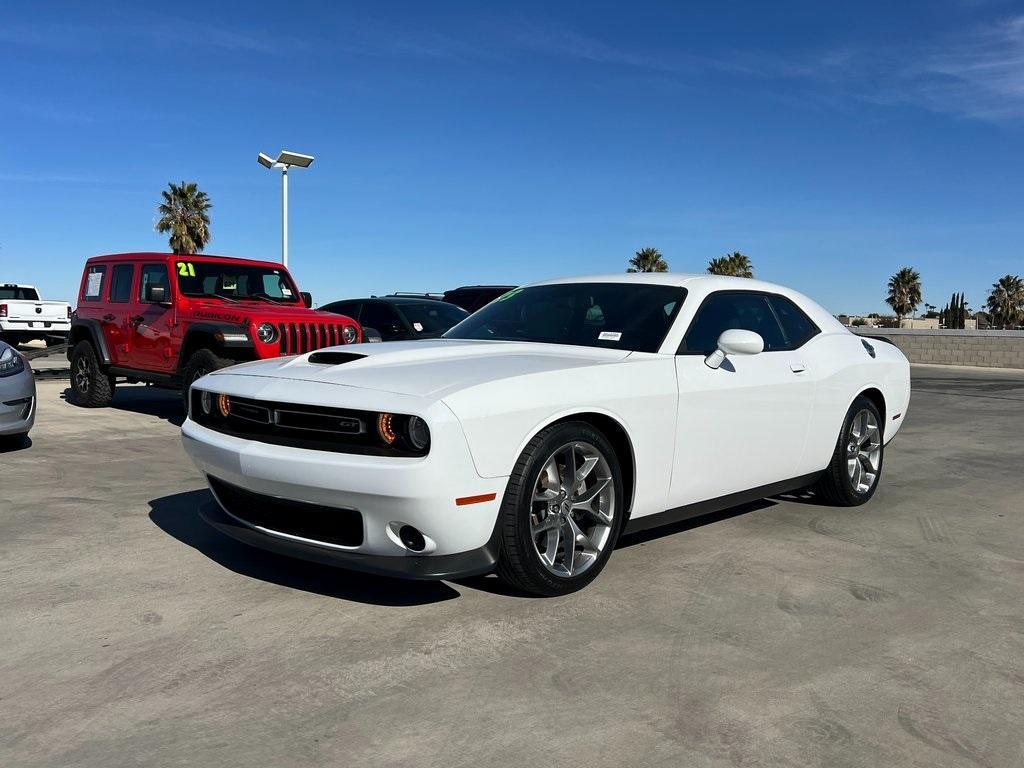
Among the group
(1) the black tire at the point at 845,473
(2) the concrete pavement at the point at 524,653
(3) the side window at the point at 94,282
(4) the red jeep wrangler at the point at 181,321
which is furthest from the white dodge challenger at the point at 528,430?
(3) the side window at the point at 94,282

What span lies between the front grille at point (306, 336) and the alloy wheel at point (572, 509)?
584 cm

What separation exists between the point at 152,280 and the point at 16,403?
10.2 feet

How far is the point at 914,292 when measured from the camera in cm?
8144

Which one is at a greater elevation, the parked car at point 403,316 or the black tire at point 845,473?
the parked car at point 403,316

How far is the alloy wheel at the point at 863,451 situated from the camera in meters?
5.81

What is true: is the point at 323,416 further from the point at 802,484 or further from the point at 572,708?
the point at 802,484

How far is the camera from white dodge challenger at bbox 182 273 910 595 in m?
3.45

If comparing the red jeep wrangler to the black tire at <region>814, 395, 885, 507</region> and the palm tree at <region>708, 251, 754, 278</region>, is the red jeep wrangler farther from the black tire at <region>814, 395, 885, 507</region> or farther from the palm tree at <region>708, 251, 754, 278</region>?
the palm tree at <region>708, 251, 754, 278</region>

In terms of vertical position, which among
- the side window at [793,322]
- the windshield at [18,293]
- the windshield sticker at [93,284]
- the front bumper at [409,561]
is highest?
the windshield at [18,293]

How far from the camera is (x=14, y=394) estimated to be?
24.3 ft

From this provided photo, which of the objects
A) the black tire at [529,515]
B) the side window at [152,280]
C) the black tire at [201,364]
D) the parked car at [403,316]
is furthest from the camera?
the parked car at [403,316]

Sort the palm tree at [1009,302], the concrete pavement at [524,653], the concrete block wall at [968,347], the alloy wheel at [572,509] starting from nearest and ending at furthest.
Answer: the concrete pavement at [524,653]
the alloy wheel at [572,509]
the concrete block wall at [968,347]
the palm tree at [1009,302]

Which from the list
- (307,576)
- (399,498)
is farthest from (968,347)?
(399,498)

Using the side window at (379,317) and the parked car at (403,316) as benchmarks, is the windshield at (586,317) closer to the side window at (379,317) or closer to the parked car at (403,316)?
the parked car at (403,316)
